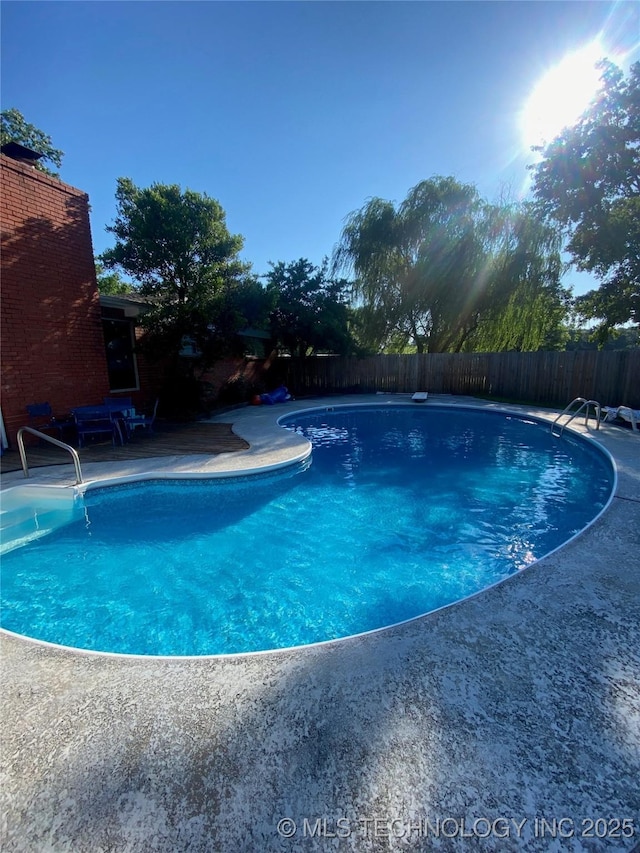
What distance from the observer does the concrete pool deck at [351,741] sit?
4.40 ft

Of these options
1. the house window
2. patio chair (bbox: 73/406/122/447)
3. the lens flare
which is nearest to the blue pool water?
patio chair (bbox: 73/406/122/447)

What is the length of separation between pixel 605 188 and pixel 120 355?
608 inches

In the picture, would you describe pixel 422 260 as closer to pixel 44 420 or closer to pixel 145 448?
pixel 145 448

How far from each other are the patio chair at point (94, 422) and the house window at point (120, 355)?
2.46 meters

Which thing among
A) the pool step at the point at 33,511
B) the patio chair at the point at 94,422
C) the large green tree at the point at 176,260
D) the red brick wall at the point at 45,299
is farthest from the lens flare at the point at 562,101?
the pool step at the point at 33,511

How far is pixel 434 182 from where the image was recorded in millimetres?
14539

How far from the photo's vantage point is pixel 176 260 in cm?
820

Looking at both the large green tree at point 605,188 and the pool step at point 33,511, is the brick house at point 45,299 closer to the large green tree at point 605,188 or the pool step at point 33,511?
the pool step at point 33,511

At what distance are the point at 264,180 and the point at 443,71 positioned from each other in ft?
16.0

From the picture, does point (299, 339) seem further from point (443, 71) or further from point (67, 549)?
point (67, 549)

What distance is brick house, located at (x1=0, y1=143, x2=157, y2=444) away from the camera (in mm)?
6664

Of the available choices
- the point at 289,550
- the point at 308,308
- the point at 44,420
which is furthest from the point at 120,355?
the point at 289,550

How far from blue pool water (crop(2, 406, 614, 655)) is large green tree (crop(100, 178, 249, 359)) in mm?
4465

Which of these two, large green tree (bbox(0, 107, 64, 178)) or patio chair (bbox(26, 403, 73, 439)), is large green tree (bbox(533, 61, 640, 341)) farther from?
large green tree (bbox(0, 107, 64, 178))
